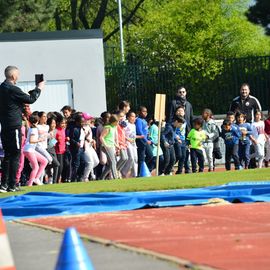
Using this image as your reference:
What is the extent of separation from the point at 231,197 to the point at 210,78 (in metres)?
28.9

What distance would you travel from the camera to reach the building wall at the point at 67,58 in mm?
34438

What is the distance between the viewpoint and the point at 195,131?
1038 inches

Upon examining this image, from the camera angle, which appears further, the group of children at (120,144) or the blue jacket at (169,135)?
the blue jacket at (169,135)

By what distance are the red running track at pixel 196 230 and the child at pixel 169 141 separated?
551 inches

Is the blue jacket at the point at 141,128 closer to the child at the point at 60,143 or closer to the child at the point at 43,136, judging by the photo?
the child at the point at 60,143

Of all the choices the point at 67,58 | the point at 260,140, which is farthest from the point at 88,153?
the point at 67,58

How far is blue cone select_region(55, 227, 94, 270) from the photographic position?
19.2ft

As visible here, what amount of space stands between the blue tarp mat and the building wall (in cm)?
2030

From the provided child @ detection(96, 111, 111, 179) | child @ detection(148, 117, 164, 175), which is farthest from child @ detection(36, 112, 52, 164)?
child @ detection(148, 117, 164, 175)

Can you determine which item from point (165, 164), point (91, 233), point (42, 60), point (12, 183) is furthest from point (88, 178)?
point (91, 233)

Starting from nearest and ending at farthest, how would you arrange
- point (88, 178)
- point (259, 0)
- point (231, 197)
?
1. point (231, 197)
2. point (88, 178)
3. point (259, 0)

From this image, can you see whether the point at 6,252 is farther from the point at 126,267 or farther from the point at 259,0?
the point at 259,0

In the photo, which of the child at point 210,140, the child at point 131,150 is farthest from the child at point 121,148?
the child at point 210,140

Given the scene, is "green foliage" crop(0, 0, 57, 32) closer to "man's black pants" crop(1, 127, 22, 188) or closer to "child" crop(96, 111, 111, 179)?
"child" crop(96, 111, 111, 179)
